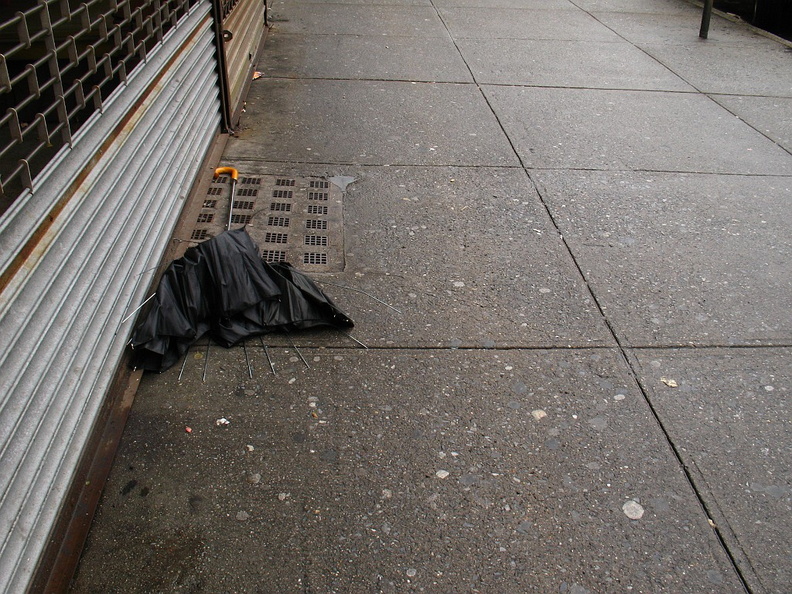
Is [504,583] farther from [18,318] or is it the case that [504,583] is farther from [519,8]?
[519,8]

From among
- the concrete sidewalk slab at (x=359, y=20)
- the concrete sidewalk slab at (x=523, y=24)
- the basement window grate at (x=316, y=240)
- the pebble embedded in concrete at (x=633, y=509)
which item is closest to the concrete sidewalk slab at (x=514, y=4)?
the concrete sidewalk slab at (x=523, y=24)

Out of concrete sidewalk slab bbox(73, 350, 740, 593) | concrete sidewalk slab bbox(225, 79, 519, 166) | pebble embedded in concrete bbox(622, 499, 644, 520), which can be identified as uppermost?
concrete sidewalk slab bbox(225, 79, 519, 166)

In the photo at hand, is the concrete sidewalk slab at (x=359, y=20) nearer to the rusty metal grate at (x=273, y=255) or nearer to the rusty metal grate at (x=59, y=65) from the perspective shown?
the rusty metal grate at (x=59, y=65)

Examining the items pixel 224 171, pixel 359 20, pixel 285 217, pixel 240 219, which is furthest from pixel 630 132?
pixel 359 20

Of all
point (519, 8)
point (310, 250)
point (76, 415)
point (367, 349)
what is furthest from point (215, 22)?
point (519, 8)

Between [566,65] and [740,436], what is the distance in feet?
19.5

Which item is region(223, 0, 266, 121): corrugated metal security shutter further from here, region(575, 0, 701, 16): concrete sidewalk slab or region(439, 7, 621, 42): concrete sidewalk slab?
region(575, 0, 701, 16): concrete sidewalk slab

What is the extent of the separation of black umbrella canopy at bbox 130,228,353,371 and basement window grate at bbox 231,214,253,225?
84cm

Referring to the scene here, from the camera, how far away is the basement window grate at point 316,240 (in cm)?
453

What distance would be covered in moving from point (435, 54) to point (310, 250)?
16.0 feet

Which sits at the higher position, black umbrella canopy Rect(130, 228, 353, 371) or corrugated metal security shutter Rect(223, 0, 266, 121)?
corrugated metal security shutter Rect(223, 0, 266, 121)

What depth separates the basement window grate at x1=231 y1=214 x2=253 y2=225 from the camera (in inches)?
184

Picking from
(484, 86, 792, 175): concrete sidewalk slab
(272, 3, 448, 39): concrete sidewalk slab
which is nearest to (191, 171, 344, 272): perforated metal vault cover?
(484, 86, 792, 175): concrete sidewalk slab

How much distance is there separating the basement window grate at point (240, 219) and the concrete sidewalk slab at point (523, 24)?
559 cm
